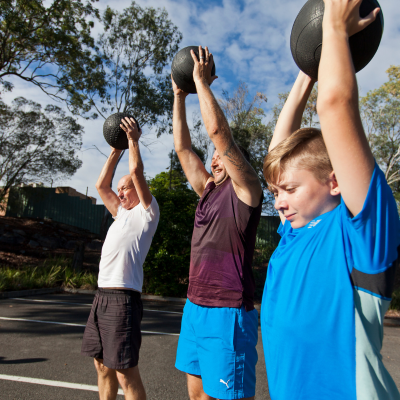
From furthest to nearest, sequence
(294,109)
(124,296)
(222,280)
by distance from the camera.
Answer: (124,296)
(222,280)
(294,109)

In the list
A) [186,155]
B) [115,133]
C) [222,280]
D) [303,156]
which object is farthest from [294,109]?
[115,133]

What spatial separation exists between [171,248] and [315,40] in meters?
9.18

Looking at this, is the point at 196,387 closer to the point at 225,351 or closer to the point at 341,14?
the point at 225,351

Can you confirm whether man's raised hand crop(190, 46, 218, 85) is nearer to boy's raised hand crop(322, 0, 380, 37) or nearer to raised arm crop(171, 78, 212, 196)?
raised arm crop(171, 78, 212, 196)

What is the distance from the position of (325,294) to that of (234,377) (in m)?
1.24

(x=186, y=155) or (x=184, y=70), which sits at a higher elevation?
(x=184, y=70)

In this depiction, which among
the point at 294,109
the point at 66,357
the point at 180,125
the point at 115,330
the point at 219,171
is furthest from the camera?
the point at 66,357

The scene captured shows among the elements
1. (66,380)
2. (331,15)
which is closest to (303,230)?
(331,15)

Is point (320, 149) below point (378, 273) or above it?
above

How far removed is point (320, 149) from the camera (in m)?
1.24

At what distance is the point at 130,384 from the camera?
2652 mm

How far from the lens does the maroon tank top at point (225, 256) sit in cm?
223

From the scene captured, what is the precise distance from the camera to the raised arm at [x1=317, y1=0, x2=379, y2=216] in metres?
0.97

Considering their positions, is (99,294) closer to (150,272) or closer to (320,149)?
(320,149)
